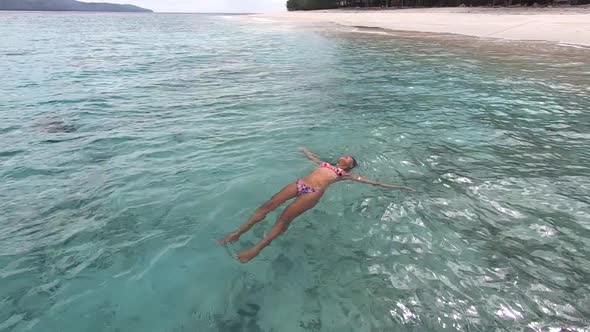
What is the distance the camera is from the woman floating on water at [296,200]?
4786 millimetres

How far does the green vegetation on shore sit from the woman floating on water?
44.5 metres

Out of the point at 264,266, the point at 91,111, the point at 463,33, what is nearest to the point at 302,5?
the point at 463,33

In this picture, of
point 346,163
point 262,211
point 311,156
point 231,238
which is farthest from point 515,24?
point 231,238

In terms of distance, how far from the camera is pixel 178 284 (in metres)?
4.37

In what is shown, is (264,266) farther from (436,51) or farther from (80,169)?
(436,51)

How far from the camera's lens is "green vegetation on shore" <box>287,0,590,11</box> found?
41.0 metres

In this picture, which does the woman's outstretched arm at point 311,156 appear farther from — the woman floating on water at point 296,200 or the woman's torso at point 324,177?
the woman's torso at point 324,177

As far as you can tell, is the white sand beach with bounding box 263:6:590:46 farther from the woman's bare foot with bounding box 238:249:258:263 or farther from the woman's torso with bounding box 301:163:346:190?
the woman's bare foot with bounding box 238:249:258:263

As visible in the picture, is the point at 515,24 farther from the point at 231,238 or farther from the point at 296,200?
the point at 231,238

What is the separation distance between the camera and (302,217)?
5637 mm

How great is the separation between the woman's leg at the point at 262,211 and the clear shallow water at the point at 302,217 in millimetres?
157

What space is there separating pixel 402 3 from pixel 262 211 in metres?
70.8

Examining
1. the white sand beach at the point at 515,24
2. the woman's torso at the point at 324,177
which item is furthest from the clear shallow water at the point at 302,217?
the white sand beach at the point at 515,24

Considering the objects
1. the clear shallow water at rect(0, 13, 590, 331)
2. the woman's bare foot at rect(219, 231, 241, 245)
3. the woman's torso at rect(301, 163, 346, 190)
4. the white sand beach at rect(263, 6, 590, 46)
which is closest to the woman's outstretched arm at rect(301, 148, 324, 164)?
the clear shallow water at rect(0, 13, 590, 331)
